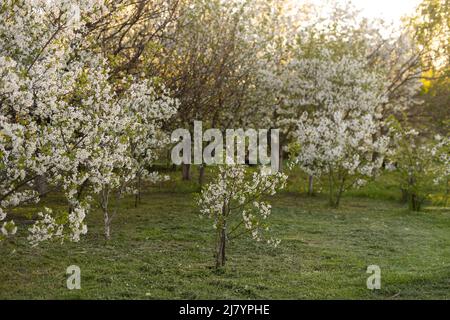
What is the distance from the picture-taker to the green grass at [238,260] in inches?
442

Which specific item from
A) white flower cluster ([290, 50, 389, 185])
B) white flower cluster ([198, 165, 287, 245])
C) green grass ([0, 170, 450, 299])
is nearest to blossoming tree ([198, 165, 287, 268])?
white flower cluster ([198, 165, 287, 245])

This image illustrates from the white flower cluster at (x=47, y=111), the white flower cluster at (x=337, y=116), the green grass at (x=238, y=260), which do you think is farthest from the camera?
the white flower cluster at (x=337, y=116)

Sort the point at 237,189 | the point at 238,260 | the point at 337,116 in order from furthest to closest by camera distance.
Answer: the point at 337,116, the point at 238,260, the point at 237,189

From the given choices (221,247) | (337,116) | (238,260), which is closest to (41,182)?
(238,260)

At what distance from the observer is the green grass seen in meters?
11.2

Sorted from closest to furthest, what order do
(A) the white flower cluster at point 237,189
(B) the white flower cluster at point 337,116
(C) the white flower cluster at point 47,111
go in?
(C) the white flower cluster at point 47,111, (A) the white flower cluster at point 237,189, (B) the white flower cluster at point 337,116

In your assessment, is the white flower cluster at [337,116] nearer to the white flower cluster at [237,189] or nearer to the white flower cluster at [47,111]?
the white flower cluster at [237,189]

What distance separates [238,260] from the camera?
1410 cm

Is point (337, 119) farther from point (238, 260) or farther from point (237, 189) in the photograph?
point (237, 189)

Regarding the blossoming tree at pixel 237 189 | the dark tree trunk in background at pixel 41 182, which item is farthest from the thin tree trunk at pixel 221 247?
the dark tree trunk in background at pixel 41 182

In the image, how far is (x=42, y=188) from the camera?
70.5 ft

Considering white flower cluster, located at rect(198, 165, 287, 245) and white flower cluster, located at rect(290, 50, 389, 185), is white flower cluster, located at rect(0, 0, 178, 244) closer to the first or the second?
white flower cluster, located at rect(198, 165, 287, 245)

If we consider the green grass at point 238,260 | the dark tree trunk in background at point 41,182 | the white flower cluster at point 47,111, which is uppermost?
the white flower cluster at point 47,111
